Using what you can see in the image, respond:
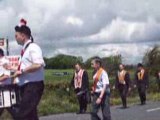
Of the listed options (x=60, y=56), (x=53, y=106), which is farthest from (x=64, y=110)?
(x=60, y=56)

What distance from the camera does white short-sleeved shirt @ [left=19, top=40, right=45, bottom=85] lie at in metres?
8.98

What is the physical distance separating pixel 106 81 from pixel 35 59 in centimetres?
471

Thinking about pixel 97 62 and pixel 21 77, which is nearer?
pixel 21 77

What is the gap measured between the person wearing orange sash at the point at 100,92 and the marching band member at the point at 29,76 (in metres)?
4.45

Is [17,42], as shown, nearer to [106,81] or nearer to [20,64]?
[20,64]

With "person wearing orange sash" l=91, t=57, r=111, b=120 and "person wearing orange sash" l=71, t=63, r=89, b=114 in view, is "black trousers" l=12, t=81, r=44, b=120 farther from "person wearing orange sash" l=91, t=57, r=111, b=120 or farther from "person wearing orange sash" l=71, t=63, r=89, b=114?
"person wearing orange sash" l=71, t=63, r=89, b=114

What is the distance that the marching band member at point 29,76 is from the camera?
351 inches

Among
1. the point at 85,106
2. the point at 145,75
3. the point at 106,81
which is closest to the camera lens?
the point at 106,81

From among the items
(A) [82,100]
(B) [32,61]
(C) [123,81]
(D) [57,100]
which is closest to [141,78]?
(C) [123,81]

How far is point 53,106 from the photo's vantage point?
2309 cm

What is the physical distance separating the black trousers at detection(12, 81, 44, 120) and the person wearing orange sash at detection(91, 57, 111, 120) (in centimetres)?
448

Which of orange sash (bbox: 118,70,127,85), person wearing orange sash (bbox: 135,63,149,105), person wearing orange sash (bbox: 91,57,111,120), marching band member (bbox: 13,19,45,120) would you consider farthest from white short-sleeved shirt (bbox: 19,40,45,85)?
person wearing orange sash (bbox: 135,63,149,105)

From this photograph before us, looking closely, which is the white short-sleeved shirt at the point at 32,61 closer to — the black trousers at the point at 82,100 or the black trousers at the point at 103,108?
the black trousers at the point at 103,108

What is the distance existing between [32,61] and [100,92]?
4638 millimetres
